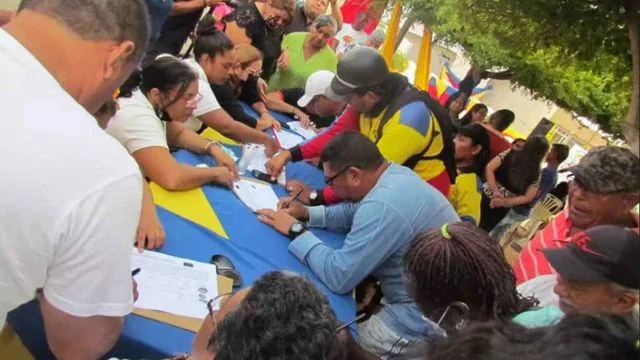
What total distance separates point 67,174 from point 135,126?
1397mm

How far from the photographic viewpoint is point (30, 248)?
111 centimetres

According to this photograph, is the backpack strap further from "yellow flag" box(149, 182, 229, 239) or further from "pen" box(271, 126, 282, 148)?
"yellow flag" box(149, 182, 229, 239)

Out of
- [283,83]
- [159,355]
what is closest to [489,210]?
[283,83]

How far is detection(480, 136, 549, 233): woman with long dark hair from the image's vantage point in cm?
581

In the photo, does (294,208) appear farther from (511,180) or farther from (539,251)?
(511,180)

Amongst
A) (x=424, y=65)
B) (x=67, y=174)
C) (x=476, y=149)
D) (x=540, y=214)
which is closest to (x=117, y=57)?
(x=67, y=174)

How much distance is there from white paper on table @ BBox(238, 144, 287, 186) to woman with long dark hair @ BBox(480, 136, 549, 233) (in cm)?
307

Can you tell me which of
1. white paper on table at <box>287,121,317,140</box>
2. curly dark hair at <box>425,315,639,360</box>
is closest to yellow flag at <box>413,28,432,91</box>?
white paper on table at <box>287,121,317,140</box>

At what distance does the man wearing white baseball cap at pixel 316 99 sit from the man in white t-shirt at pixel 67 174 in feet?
9.36

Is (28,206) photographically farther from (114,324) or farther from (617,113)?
(617,113)

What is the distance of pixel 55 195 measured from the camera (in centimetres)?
108

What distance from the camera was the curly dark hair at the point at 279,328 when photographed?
1.22m

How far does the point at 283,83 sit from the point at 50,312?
4.01m

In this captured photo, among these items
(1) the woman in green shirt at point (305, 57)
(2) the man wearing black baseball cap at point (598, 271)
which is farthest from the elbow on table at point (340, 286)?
(1) the woman in green shirt at point (305, 57)
